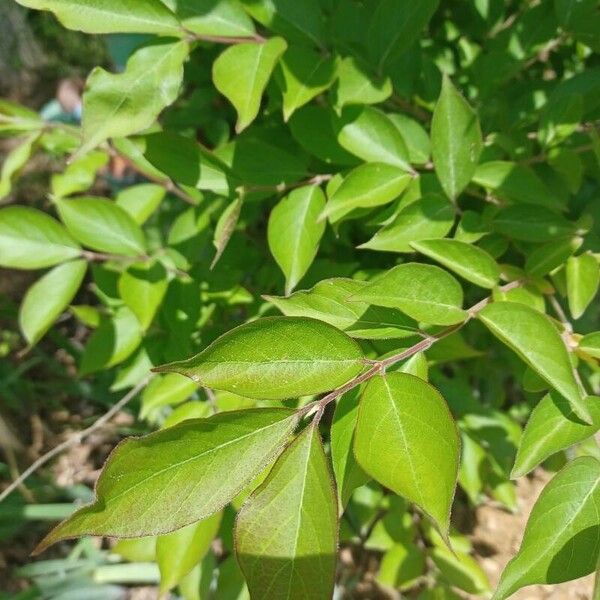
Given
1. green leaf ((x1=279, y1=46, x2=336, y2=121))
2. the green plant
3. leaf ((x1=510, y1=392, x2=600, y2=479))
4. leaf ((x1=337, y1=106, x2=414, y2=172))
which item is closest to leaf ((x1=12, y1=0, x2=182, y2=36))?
the green plant

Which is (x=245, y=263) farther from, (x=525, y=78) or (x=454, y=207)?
(x=525, y=78)

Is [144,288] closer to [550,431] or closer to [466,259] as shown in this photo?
[466,259]

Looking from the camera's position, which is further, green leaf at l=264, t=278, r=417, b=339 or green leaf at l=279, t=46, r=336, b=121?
green leaf at l=279, t=46, r=336, b=121

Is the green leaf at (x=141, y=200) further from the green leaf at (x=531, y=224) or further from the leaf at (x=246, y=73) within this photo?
the green leaf at (x=531, y=224)

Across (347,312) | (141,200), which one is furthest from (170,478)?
(141,200)

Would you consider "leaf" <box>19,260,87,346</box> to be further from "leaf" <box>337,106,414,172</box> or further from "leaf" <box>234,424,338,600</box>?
"leaf" <box>234,424,338,600</box>

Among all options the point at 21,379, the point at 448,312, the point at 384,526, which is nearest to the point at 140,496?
the point at 448,312
